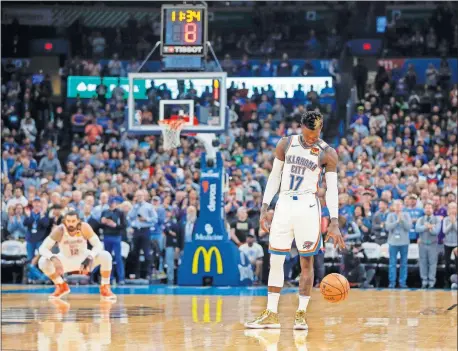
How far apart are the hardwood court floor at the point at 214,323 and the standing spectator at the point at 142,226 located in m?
3.86

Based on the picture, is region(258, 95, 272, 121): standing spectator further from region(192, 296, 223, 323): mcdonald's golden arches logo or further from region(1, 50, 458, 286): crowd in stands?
region(192, 296, 223, 323): mcdonald's golden arches logo

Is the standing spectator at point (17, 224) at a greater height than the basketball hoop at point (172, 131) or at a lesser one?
lesser

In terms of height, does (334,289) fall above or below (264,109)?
below

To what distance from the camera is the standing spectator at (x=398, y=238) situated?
1992cm

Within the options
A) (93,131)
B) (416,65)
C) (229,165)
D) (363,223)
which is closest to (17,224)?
(229,165)

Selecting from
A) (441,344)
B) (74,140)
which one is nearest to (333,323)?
(441,344)

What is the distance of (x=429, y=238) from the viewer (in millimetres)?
20000

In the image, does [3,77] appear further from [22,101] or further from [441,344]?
[441,344]

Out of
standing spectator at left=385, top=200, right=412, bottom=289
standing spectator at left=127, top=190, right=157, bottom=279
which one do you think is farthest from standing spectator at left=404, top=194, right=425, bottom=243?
standing spectator at left=127, top=190, right=157, bottom=279

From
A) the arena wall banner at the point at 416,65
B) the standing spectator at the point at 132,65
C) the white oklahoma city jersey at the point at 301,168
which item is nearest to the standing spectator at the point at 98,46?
the standing spectator at the point at 132,65

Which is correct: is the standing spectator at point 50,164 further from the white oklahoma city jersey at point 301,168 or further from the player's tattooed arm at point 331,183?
the player's tattooed arm at point 331,183

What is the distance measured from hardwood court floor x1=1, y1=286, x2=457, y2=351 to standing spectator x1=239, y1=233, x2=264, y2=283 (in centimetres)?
339

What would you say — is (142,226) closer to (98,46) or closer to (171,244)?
(171,244)

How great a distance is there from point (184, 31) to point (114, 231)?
397cm
